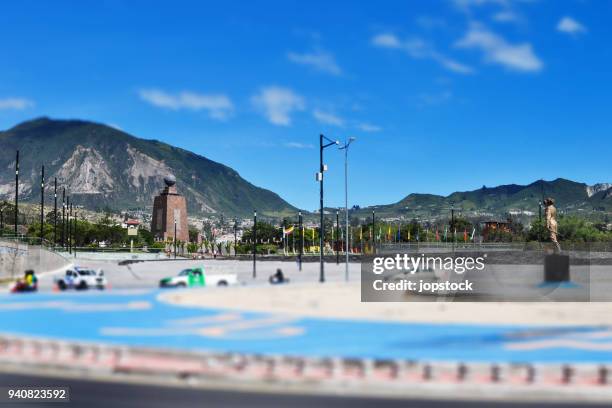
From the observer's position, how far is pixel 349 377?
691 inches

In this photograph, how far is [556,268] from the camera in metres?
43.5

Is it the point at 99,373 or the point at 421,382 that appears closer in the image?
the point at 421,382

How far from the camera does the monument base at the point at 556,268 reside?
43062 millimetres

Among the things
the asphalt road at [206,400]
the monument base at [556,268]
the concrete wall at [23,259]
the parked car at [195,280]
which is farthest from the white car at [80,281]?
the asphalt road at [206,400]

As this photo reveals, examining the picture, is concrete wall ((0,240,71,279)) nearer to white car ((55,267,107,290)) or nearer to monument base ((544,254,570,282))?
white car ((55,267,107,290))

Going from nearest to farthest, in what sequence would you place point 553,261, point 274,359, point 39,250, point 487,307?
point 274,359, point 487,307, point 553,261, point 39,250

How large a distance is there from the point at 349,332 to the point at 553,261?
21.0m

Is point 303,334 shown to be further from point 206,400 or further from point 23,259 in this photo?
point 23,259

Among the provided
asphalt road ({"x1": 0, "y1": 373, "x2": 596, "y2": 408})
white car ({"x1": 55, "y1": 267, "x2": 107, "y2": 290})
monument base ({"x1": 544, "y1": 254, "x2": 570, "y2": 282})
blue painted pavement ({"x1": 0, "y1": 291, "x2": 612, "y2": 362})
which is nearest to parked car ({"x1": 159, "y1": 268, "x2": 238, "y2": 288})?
white car ({"x1": 55, "y1": 267, "x2": 107, "y2": 290})

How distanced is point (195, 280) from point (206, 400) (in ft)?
111

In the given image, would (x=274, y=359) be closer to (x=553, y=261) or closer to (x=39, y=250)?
(x=553, y=261)

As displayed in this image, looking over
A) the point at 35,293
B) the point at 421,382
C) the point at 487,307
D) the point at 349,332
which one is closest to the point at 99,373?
the point at 421,382

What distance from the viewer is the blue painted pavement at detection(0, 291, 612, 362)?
22.2 metres

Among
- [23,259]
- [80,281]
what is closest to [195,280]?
[80,281]
